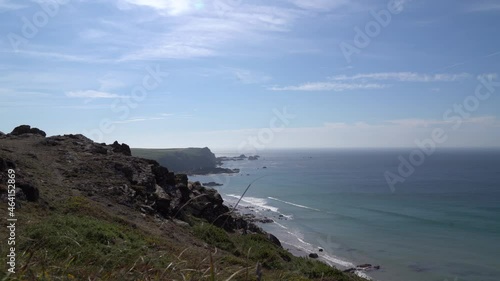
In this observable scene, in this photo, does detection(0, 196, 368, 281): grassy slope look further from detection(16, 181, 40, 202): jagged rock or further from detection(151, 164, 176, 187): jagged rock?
detection(151, 164, 176, 187): jagged rock

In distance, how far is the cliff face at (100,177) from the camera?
778 inches

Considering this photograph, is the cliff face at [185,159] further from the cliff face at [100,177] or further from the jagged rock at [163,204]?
the jagged rock at [163,204]

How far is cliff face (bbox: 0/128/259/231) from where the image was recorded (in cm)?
1975

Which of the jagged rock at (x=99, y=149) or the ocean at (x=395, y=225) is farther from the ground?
the jagged rock at (x=99, y=149)

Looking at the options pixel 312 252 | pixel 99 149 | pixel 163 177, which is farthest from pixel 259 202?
pixel 99 149

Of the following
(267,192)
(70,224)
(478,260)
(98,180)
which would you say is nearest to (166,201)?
(98,180)

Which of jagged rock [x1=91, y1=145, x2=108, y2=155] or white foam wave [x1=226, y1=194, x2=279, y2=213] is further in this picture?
white foam wave [x1=226, y1=194, x2=279, y2=213]

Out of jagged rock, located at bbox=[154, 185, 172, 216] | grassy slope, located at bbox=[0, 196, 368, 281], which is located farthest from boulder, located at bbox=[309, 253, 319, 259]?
jagged rock, located at bbox=[154, 185, 172, 216]

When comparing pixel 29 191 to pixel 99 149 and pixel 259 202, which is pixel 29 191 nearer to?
pixel 99 149

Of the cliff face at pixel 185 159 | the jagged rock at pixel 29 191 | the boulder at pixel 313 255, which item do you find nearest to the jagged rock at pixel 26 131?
the jagged rock at pixel 29 191

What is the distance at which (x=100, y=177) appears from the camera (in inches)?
889

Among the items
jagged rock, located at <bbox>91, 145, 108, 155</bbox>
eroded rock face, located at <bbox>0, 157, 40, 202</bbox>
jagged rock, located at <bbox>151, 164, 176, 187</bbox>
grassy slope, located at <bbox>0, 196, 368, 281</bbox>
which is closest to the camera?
grassy slope, located at <bbox>0, 196, 368, 281</bbox>

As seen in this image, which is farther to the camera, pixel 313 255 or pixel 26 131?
pixel 313 255

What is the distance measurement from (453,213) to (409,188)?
35.2 m
